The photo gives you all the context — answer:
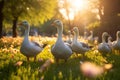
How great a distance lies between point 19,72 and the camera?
27.9ft

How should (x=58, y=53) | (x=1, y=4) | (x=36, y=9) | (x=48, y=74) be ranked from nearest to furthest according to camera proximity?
(x=48, y=74), (x=58, y=53), (x=1, y=4), (x=36, y=9)

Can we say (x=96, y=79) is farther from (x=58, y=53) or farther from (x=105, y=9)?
(x=105, y=9)

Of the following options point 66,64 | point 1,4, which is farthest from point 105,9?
point 66,64

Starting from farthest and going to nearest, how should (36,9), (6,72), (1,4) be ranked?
(36,9) → (1,4) → (6,72)

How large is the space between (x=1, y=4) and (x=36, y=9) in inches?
265

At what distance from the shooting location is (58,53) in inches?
445

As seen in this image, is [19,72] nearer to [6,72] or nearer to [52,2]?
[6,72]

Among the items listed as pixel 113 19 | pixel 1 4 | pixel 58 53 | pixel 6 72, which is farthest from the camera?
pixel 1 4

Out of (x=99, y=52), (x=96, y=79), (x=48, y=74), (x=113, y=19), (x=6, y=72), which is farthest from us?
(x=113, y=19)

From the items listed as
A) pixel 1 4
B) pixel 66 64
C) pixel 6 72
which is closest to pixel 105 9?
pixel 1 4

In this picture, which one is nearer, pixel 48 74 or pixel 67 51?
pixel 48 74

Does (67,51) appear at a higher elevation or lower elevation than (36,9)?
lower

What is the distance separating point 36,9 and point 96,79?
3365 cm

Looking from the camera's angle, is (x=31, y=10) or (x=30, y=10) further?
(x=30, y=10)
